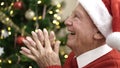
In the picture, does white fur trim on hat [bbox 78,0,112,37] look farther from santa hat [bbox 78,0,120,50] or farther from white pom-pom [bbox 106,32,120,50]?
white pom-pom [bbox 106,32,120,50]

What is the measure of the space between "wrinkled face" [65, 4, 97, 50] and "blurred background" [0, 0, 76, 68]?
1.03m

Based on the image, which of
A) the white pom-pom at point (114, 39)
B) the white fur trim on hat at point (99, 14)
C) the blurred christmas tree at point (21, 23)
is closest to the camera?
the white pom-pom at point (114, 39)

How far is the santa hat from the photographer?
4.40 ft

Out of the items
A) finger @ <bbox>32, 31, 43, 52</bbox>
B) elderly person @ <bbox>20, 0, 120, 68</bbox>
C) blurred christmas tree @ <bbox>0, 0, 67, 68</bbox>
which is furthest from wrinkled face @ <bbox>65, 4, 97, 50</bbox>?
blurred christmas tree @ <bbox>0, 0, 67, 68</bbox>

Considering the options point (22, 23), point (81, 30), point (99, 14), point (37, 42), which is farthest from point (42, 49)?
point (22, 23)

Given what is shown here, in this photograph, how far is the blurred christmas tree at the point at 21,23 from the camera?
2.56m

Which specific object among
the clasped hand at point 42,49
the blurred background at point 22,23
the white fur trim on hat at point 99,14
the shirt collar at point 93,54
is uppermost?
the blurred background at point 22,23

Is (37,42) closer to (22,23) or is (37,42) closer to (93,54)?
(93,54)

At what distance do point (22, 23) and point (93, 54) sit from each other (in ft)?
4.12

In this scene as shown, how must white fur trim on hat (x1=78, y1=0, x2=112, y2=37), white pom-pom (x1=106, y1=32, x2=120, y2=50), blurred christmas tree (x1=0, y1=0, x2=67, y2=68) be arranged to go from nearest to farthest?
white pom-pom (x1=106, y1=32, x2=120, y2=50) → white fur trim on hat (x1=78, y1=0, x2=112, y2=37) → blurred christmas tree (x1=0, y1=0, x2=67, y2=68)

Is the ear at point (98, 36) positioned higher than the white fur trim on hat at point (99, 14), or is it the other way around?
the white fur trim on hat at point (99, 14)

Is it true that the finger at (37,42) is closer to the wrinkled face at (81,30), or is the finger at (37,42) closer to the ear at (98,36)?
the wrinkled face at (81,30)

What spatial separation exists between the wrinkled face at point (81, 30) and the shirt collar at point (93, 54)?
4 centimetres

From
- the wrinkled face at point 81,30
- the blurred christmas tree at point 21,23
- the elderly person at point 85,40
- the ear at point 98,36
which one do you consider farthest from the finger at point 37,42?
the blurred christmas tree at point 21,23
